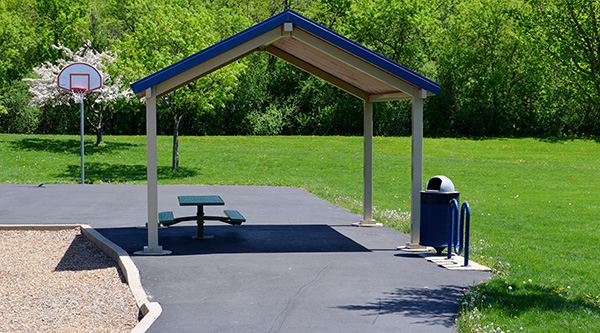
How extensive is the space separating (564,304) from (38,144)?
91.4ft

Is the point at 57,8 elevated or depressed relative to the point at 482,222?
elevated

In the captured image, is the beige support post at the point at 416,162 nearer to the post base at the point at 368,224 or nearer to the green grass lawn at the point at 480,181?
the green grass lawn at the point at 480,181

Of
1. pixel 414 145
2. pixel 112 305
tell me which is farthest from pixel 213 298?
pixel 414 145

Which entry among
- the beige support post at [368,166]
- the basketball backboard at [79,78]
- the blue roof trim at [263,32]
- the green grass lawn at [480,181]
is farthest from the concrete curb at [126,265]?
the basketball backboard at [79,78]

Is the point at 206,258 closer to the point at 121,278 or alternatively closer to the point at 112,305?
the point at 121,278

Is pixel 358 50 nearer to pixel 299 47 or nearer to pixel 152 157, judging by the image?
pixel 299 47

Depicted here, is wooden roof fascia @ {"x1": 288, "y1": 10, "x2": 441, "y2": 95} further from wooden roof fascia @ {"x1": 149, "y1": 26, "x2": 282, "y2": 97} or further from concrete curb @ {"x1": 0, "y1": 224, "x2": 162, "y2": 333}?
concrete curb @ {"x1": 0, "y1": 224, "x2": 162, "y2": 333}

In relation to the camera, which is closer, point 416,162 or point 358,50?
point 358,50

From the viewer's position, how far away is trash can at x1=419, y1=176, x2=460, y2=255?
10141 mm

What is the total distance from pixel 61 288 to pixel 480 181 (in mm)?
17675

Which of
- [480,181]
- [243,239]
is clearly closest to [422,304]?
[243,239]

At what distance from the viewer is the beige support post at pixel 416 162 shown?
34.3ft

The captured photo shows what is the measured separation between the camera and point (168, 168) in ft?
84.3

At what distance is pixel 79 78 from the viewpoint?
83.9 ft
